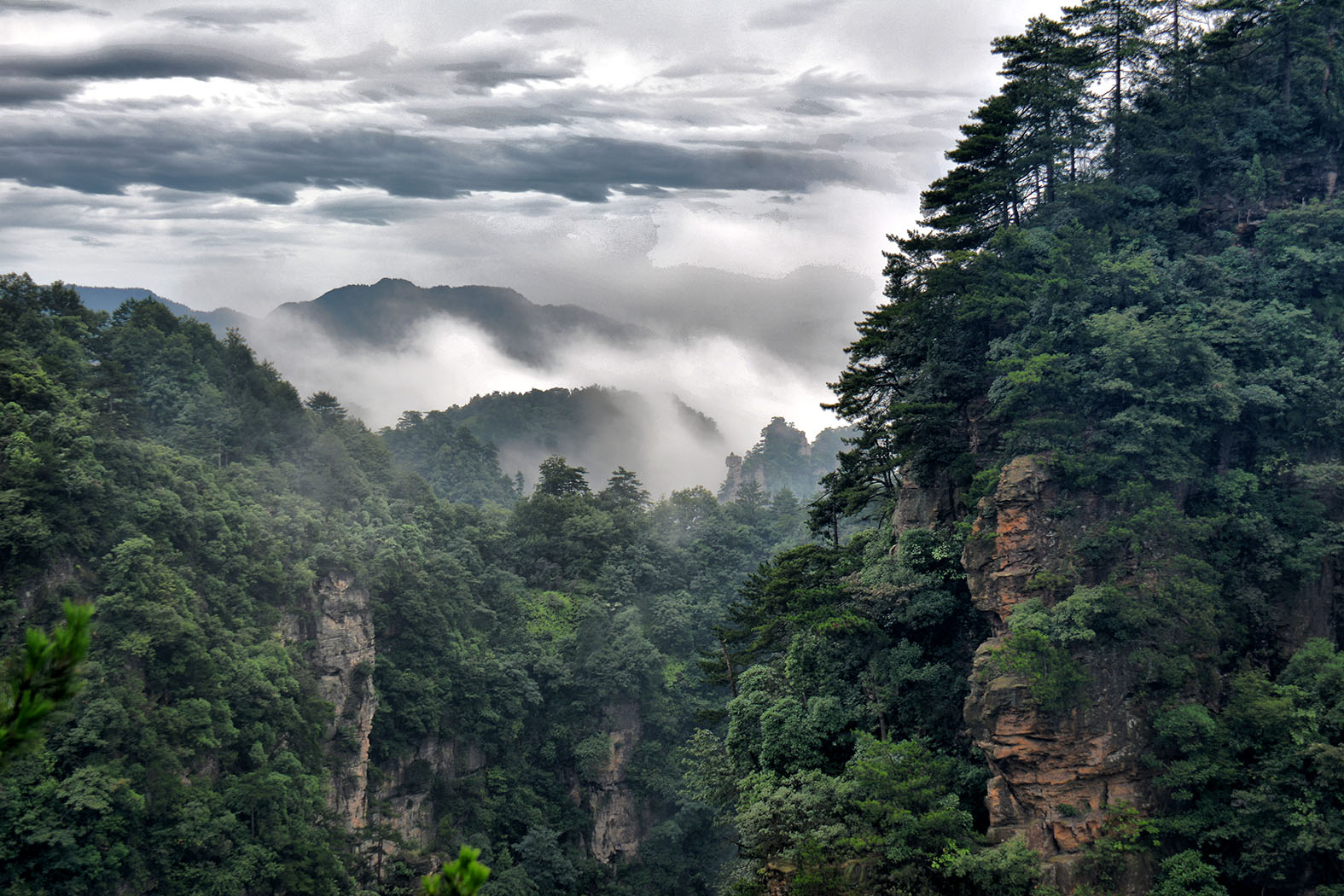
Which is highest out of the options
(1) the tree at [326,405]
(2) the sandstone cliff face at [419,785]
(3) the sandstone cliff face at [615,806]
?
(1) the tree at [326,405]

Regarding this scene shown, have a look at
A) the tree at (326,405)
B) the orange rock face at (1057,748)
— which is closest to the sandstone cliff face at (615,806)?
the tree at (326,405)

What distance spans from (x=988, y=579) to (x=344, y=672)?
24.6 metres

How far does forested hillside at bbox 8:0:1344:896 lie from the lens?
63.0 feet

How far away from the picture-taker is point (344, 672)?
117ft

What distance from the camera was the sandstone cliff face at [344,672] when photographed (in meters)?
34.1

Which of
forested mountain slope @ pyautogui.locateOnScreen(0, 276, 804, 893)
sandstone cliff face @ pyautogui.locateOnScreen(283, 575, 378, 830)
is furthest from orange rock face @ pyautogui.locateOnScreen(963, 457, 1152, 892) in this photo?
sandstone cliff face @ pyautogui.locateOnScreen(283, 575, 378, 830)

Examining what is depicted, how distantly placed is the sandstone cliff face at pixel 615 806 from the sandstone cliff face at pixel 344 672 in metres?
11.5

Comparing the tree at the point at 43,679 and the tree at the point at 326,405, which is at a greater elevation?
the tree at the point at 43,679

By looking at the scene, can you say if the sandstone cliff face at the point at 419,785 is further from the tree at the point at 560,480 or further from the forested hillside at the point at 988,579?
the tree at the point at 560,480

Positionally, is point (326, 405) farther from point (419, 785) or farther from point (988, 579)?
point (988, 579)

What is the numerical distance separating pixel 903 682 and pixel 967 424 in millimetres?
6817

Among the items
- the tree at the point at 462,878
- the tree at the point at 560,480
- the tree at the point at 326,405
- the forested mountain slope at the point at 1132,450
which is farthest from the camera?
the tree at the point at 560,480

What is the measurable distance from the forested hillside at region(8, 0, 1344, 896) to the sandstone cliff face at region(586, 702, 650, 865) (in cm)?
599

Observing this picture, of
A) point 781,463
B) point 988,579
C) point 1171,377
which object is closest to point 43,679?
point 988,579
